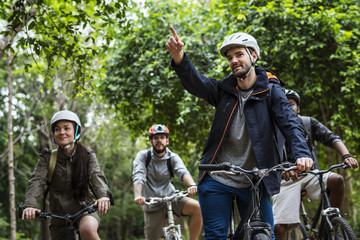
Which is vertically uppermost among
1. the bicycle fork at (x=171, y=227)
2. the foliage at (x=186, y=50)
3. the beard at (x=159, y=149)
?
the foliage at (x=186, y=50)

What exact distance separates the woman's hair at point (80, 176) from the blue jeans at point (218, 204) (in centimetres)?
178

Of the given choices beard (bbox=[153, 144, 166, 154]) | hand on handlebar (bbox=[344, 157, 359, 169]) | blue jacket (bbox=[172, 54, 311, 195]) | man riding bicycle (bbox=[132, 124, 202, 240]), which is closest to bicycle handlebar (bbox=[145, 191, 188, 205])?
man riding bicycle (bbox=[132, 124, 202, 240])

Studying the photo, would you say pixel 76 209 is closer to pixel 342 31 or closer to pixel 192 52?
pixel 342 31

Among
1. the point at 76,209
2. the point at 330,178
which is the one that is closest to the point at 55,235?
the point at 76,209

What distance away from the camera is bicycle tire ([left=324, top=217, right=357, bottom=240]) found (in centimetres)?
422

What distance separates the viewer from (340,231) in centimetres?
453

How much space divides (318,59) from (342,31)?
3.39 feet

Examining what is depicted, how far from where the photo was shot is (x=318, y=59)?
10133 mm

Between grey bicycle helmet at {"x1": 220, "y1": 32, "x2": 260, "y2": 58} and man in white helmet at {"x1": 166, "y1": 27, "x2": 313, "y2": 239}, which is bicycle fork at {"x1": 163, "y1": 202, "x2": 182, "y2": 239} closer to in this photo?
man in white helmet at {"x1": 166, "y1": 27, "x2": 313, "y2": 239}

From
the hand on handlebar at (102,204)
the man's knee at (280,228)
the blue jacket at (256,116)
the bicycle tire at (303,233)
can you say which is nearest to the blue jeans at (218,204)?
the blue jacket at (256,116)

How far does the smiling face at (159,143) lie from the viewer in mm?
7133

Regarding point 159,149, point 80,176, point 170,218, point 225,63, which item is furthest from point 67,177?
point 225,63

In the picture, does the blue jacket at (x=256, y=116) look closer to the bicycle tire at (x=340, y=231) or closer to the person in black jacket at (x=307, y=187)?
the bicycle tire at (x=340, y=231)

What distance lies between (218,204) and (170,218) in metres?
3.09
